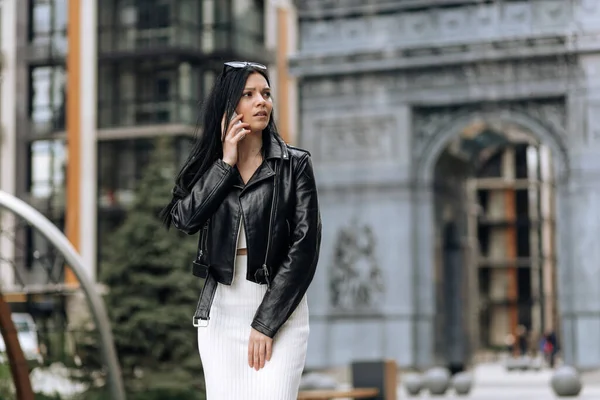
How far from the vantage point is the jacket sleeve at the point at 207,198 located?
5.31 m

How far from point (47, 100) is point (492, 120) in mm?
18772

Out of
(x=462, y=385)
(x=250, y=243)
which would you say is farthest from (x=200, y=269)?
(x=462, y=385)

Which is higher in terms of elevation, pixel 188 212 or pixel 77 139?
pixel 77 139

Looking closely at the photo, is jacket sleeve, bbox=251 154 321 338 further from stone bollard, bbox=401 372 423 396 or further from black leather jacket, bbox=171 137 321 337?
stone bollard, bbox=401 372 423 396

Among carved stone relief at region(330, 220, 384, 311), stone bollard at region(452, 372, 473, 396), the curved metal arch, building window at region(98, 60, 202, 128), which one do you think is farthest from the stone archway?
building window at region(98, 60, 202, 128)

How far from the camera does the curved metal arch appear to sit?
3391cm

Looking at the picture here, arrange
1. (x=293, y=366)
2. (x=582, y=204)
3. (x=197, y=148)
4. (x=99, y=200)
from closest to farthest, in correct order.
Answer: (x=293, y=366) → (x=197, y=148) → (x=582, y=204) → (x=99, y=200)

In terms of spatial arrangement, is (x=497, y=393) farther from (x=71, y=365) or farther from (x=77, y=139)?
(x=77, y=139)

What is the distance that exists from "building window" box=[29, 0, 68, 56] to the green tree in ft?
60.7

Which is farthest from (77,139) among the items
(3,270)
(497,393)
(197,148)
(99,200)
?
(197,148)

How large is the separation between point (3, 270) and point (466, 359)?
1892 cm

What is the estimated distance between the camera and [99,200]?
47.2 meters

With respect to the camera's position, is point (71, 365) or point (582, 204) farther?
point (582, 204)

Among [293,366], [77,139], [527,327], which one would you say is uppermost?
[77,139]
